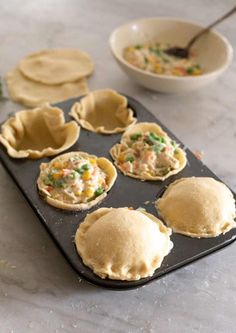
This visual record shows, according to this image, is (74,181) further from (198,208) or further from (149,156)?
(198,208)

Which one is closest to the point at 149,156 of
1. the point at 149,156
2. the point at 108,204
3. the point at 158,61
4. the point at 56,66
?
the point at 149,156

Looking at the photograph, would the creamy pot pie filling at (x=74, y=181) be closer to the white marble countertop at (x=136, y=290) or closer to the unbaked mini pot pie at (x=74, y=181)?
the unbaked mini pot pie at (x=74, y=181)

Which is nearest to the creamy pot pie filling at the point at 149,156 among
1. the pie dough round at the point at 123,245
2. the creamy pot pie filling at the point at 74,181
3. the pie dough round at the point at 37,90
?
the creamy pot pie filling at the point at 74,181

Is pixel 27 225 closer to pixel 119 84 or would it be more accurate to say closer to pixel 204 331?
pixel 204 331

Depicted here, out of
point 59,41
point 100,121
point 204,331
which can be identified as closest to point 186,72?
point 100,121

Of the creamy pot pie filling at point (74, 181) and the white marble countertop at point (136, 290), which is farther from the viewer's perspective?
the creamy pot pie filling at point (74, 181)

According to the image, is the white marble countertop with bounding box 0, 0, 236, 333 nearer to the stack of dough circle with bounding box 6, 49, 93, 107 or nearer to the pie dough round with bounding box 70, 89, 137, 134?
the stack of dough circle with bounding box 6, 49, 93, 107

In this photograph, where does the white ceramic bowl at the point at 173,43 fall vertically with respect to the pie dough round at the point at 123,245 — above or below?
above
